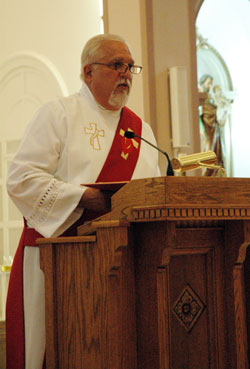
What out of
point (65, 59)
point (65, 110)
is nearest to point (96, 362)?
point (65, 110)

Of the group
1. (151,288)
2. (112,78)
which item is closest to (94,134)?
(112,78)

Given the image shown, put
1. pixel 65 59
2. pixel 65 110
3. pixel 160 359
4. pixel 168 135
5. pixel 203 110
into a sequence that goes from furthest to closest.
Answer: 1. pixel 203 110
2. pixel 65 59
3. pixel 168 135
4. pixel 65 110
5. pixel 160 359

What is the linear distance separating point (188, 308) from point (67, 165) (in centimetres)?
85

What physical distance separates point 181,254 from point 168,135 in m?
3.09

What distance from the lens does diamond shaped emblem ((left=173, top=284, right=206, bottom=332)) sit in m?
2.55

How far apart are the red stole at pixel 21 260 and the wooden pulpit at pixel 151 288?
0.31 metres

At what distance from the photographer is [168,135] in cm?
555

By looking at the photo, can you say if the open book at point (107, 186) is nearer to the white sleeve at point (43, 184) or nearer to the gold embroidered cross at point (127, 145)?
the white sleeve at point (43, 184)

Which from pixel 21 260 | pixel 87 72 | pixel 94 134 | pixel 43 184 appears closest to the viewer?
pixel 43 184

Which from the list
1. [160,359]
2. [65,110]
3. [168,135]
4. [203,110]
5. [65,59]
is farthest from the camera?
[203,110]

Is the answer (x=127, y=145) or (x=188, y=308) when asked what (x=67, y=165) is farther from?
(x=188, y=308)

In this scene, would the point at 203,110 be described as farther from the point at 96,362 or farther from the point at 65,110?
the point at 96,362

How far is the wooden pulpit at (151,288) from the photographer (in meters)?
2.36

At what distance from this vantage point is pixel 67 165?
297cm
